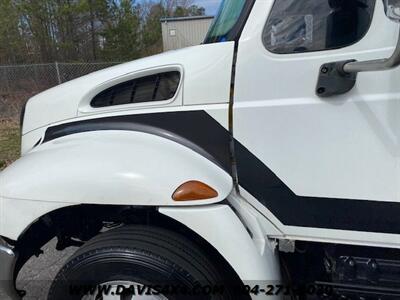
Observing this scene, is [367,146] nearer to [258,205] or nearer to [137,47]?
[258,205]

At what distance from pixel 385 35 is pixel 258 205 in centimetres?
93

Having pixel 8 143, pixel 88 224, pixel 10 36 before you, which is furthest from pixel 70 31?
pixel 88 224

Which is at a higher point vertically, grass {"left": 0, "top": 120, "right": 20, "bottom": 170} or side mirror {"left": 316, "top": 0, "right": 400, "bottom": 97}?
side mirror {"left": 316, "top": 0, "right": 400, "bottom": 97}

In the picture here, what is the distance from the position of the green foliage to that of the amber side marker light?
14197mm

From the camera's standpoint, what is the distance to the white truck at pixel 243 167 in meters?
1.78

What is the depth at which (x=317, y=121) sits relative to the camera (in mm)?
1820

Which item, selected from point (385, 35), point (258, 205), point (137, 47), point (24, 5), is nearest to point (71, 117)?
point (258, 205)

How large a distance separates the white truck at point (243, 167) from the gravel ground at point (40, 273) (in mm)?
951

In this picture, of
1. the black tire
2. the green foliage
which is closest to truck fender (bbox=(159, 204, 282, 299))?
the black tire

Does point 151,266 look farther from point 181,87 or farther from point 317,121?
point 317,121

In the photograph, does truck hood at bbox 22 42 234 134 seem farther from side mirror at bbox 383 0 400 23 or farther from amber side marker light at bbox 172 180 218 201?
side mirror at bbox 383 0 400 23

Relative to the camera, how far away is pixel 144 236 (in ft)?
6.44

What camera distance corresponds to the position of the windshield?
1919 mm

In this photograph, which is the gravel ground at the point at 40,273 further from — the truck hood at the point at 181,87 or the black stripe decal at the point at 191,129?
the black stripe decal at the point at 191,129
